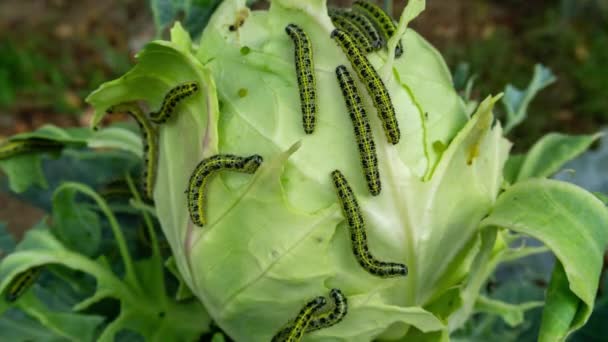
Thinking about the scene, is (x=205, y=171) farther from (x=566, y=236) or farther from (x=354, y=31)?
(x=566, y=236)

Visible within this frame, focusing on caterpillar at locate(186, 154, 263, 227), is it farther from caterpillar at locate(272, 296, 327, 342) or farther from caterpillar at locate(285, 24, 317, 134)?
caterpillar at locate(272, 296, 327, 342)

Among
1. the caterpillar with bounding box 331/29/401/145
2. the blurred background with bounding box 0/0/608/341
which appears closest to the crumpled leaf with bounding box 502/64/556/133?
the caterpillar with bounding box 331/29/401/145

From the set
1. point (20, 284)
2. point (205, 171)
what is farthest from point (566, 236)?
point (20, 284)

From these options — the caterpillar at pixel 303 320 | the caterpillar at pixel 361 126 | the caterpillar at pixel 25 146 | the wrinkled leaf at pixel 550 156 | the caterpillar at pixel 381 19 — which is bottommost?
the caterpillar at pixel 303 320

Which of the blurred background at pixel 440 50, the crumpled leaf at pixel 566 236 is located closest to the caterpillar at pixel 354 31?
the crumpled leaf at pixel 566 236

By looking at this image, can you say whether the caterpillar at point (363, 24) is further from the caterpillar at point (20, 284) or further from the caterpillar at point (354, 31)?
the caterpillar at point (20, 284)
